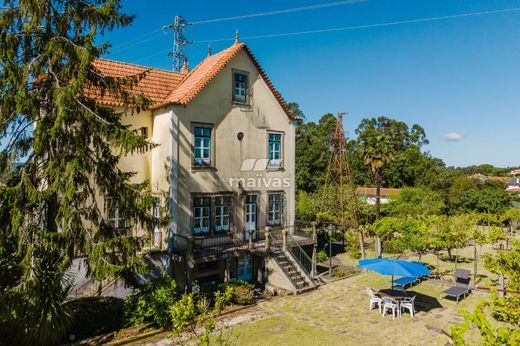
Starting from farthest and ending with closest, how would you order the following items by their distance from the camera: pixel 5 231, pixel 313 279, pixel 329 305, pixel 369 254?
pixel 369 254, pixel 313 279, pixel 329 305, pixel 5 231

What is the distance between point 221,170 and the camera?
18.6 m

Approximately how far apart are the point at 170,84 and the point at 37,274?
12449 mm

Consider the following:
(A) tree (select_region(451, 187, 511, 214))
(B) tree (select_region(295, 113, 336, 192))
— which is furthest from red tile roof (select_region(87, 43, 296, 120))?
(A) tree (select_region(451, 187, 511, 214))

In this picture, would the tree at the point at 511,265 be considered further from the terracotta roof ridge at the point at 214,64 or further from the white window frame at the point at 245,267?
the terracotta roof ridge at the point at 214,64

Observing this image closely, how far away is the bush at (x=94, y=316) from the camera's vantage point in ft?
40.2

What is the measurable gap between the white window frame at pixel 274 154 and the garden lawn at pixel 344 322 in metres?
7.19

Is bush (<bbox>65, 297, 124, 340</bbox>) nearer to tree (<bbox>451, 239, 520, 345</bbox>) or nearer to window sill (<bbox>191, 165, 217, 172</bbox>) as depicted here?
window sill (<bbox>191, 165, 217, 172</bbox>)

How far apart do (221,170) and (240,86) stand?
185 inches

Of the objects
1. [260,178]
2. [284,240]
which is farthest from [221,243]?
[260,178]

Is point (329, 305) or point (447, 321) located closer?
point (447, 321)

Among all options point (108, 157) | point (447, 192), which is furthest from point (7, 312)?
point (447, 192)

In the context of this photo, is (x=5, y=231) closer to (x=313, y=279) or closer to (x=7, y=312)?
(x=7, y=312)

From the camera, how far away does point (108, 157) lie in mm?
12688

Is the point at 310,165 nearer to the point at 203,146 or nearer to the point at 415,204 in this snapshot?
the point at 415,204
